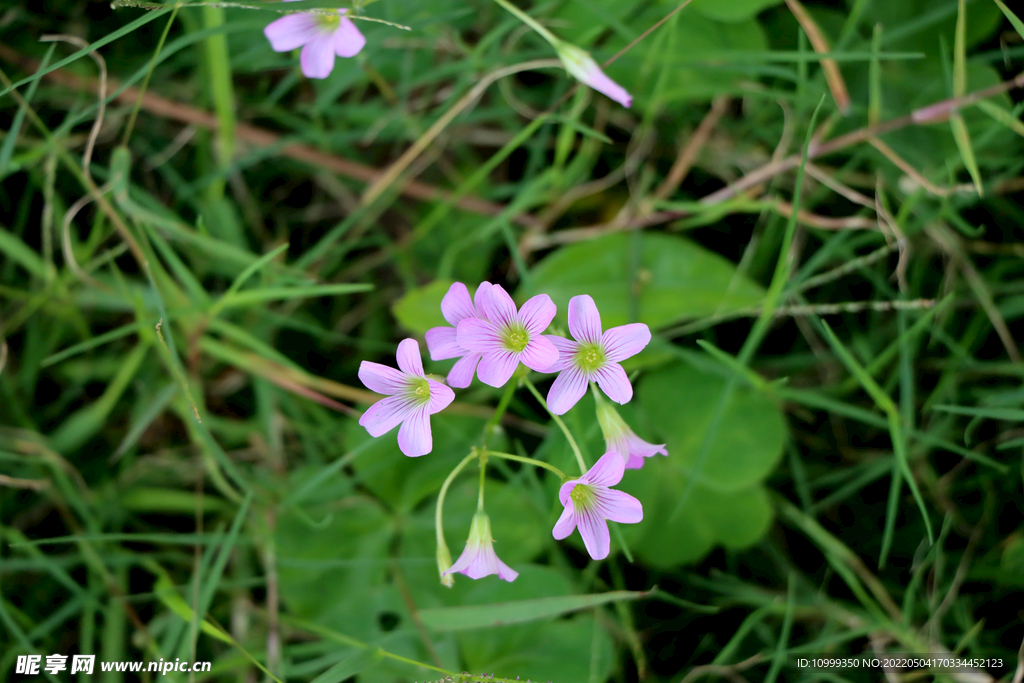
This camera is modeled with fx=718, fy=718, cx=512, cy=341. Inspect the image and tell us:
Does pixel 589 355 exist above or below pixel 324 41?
below

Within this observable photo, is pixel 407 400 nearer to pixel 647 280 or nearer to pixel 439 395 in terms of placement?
pixel 439 395

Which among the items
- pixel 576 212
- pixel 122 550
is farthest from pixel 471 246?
pixel 122 550

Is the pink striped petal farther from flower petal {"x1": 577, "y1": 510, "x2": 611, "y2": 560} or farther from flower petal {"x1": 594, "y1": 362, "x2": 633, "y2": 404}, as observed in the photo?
flower petal {"x1": 577, "y1": 510, "x2": 611, "y2": 560}

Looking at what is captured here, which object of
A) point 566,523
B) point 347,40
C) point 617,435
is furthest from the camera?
point 347,40

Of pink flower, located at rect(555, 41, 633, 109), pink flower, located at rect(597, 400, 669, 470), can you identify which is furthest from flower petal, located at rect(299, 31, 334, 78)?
pink flower, located at rect(597, 400, 669, 470)

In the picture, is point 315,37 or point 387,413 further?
point 315,37

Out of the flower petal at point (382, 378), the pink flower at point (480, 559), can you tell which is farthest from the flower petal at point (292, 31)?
the pink flower at point (480, 559)

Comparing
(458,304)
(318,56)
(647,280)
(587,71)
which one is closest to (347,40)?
(318,56)

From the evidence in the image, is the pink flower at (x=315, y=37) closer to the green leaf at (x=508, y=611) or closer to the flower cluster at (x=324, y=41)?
the flower cluster at (x=324, y=41)
